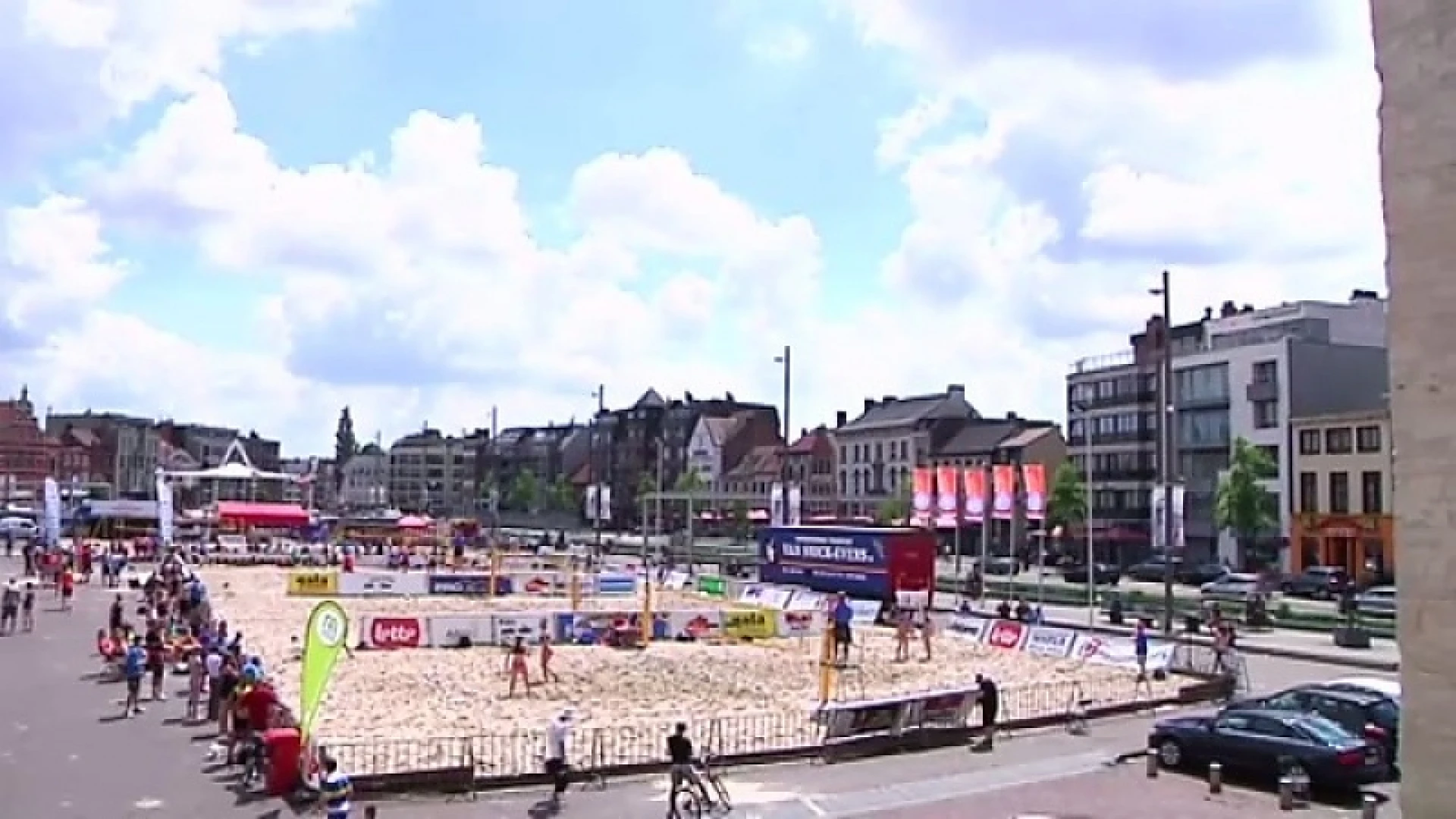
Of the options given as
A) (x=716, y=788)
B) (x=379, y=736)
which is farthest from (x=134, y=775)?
(x=716, y=788)

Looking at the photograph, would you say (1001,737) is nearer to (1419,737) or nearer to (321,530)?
(1419,737)

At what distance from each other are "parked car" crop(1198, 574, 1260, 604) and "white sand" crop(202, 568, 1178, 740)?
15.0 meters

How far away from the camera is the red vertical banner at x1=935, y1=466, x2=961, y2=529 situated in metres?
61.5

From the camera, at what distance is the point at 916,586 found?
2169 inches

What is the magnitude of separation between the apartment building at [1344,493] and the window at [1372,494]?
0.04 metres

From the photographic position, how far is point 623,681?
1399 inches

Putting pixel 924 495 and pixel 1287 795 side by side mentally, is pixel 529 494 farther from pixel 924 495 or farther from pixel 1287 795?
pixel 1287 795

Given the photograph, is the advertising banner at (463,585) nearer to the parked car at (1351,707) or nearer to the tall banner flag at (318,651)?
the tall banner flag at (318,651)

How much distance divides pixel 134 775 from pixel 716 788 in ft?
32.7

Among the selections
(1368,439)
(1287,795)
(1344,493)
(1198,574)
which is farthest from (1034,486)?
(1287,795)

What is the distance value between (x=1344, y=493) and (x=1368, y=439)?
353 centimetres

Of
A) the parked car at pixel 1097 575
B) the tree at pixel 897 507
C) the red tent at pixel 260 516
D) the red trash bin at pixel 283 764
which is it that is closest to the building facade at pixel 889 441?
the tree at pixel 897 507

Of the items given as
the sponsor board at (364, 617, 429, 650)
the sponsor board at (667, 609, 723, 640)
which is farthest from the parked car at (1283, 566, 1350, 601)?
the sponsor board at (364, 617, 429, 650)

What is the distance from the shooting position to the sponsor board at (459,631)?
4319 cm
